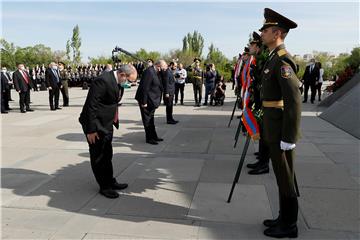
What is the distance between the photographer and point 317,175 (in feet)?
18.5

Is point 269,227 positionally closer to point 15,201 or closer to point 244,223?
point 244,223

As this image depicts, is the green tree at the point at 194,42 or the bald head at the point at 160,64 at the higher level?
the green tree at the point at 194,42

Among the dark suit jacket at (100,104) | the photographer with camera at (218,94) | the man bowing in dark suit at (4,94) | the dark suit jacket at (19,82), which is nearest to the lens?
the dark suit jacket at (100,104)

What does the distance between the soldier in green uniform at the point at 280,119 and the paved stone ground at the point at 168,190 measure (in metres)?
0.25

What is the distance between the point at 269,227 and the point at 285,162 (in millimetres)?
722

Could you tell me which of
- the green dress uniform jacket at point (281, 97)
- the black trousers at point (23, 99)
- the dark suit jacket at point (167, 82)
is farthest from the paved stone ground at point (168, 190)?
the black trousers at point (23, 99)

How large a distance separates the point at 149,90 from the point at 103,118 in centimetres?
334

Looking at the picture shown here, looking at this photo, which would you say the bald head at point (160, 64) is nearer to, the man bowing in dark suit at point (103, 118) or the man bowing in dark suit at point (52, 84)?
the man bowing in dark suit at point (103, 118)

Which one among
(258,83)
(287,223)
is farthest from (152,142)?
(287,223)

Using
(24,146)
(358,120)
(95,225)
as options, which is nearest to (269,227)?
(95,225)

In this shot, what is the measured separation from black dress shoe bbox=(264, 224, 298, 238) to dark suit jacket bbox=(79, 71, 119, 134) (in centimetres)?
245

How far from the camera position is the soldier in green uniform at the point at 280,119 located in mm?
3449

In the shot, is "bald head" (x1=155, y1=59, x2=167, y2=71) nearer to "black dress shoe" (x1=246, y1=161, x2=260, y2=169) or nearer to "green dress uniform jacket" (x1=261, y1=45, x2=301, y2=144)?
"black dress shoe" (x1=246, y1=161, x2=260, y2=169)

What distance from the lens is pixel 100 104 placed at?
4.74 meters
